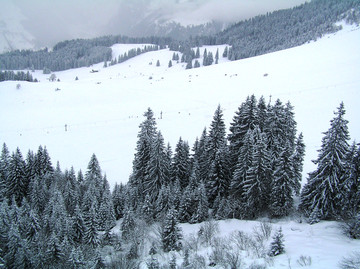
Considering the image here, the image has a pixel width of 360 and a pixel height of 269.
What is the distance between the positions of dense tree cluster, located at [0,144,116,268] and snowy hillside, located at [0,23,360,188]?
23.5 ft

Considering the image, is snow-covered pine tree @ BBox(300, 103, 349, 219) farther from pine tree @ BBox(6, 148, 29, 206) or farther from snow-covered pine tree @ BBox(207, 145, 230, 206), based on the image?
pine tree @ BBox(6, 148, 29, 206)

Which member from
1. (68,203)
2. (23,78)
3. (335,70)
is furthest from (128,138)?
(23,78)

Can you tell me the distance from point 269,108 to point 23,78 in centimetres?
15071

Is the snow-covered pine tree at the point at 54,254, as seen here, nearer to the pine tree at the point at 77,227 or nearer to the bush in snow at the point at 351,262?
the pine tree at the point at 77,227

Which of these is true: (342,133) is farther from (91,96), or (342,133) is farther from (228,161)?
(91,96)

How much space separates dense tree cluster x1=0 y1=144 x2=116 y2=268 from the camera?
18312 millimetres

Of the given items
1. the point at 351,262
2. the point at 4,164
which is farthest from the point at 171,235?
the point at 4,164

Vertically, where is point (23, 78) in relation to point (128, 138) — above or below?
above

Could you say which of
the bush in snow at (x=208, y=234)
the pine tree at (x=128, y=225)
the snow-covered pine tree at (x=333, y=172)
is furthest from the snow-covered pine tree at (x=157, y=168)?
the snow-covered pine tree at (x=333, y=172)

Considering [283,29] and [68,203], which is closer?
[68,203]

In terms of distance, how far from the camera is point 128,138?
55.3 m

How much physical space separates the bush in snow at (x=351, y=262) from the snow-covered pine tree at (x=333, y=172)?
7.85 metres

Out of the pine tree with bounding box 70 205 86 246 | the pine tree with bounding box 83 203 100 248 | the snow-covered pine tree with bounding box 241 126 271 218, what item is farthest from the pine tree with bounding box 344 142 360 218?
the pine tree with bounding box 70 205 86 246

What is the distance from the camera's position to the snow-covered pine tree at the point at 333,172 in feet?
59.8
